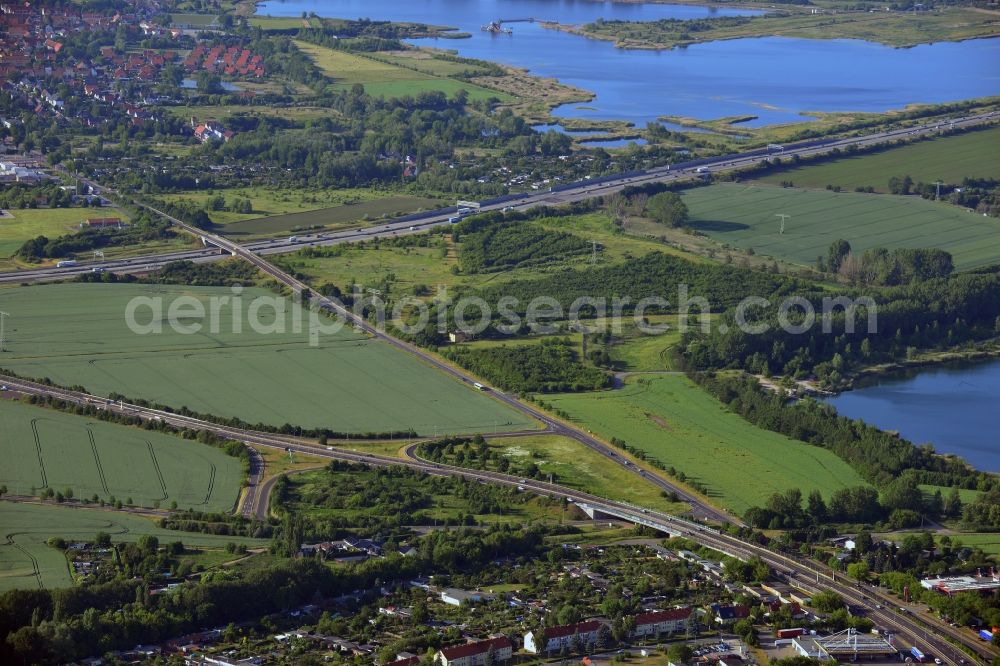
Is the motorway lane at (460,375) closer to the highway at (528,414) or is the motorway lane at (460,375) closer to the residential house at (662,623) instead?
the highway at (528,414)

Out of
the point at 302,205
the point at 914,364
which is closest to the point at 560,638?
the point at 914,364

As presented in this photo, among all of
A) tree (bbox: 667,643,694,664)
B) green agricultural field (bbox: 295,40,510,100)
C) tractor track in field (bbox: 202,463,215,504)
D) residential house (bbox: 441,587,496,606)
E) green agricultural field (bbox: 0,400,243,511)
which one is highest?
green agricultural field (bbox: 295,40,510,100)

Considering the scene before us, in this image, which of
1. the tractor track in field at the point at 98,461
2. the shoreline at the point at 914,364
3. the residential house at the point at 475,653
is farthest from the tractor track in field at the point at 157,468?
the shoreline at the point at 914,364

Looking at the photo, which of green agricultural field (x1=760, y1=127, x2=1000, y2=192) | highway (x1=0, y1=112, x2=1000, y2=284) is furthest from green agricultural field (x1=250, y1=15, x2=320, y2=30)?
green agricultural field (x1=760, y1=127, x2=1000, y2=192)

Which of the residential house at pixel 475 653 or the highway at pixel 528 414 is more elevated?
the highway at pixel 528 414

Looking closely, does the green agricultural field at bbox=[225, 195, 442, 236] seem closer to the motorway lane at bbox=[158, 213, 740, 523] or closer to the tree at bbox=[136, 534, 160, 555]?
the motorway lane at bbox=[158, 213, 740, 523]
